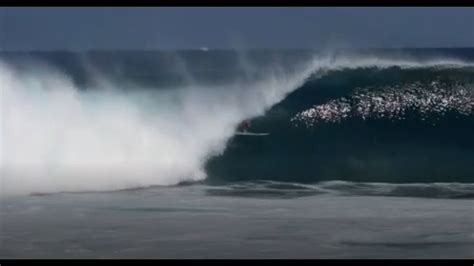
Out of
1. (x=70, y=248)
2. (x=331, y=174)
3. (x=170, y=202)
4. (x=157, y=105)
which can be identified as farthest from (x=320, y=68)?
(x=70, y=248)

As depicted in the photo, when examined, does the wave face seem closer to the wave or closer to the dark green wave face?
the dark green wave face

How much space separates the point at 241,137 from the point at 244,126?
442mm

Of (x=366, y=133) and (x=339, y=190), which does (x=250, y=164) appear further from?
(x=339, y=190)

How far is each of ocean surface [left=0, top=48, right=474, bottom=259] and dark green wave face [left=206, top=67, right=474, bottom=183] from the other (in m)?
0.03

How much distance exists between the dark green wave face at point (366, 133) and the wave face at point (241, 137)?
0.02 m

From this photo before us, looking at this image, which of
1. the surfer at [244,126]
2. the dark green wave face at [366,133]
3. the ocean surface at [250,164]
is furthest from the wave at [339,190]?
the surfer at [244,126]

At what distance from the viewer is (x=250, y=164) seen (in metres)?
14.7

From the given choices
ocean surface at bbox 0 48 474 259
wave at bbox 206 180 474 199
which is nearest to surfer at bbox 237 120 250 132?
ocean surface at bbox 0 48 474 259

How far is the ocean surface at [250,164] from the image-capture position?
9227 mm

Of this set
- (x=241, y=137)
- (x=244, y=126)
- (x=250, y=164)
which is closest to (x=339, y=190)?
(x=250, y=164)

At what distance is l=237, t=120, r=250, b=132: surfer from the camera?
1602cm

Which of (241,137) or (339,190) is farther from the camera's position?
(241,137)

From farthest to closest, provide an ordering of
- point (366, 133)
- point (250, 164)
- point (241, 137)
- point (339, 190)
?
point (366, 133) → point (241, 137) → point (250, 164) → point (339, 190)

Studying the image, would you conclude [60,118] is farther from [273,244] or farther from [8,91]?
[273,244]
